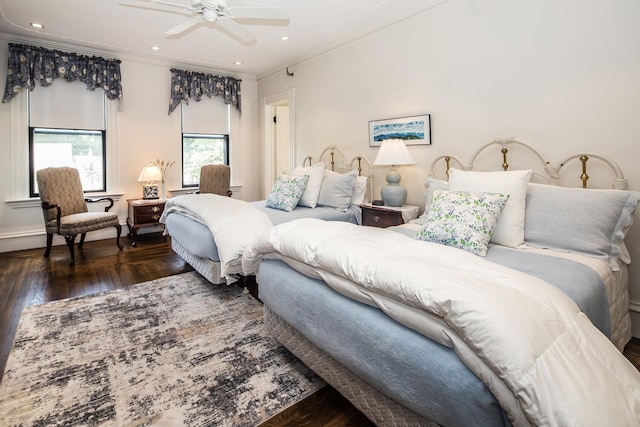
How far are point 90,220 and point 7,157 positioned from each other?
141 cm

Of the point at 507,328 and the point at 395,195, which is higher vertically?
the point at 395,195

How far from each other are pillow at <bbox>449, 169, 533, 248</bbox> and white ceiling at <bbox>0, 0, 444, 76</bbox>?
6.45 ft

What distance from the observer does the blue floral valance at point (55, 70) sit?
410 centimetres

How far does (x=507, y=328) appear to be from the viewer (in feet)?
3.21

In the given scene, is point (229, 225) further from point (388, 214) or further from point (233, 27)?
point (233, 27)

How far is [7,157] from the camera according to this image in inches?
165

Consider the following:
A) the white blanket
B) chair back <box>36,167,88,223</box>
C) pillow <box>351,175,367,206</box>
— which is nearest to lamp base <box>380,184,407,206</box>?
pillow <box>351,175,367,206</box>

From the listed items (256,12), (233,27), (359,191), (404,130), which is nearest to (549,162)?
(404,130)

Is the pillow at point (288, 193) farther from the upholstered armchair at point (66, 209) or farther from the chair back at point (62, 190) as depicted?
the chair back at point (62, 190)

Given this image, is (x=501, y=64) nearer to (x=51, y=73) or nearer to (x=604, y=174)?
(x=604, y=174)

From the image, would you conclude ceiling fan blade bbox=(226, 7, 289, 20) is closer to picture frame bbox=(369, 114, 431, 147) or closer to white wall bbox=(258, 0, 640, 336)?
white wall bbox=(258, 0, 640, 336)

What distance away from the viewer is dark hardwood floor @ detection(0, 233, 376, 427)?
5.32 ft

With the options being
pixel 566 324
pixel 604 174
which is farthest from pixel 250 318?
pixel 604 174

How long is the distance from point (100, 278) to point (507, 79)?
4234 millimetres
